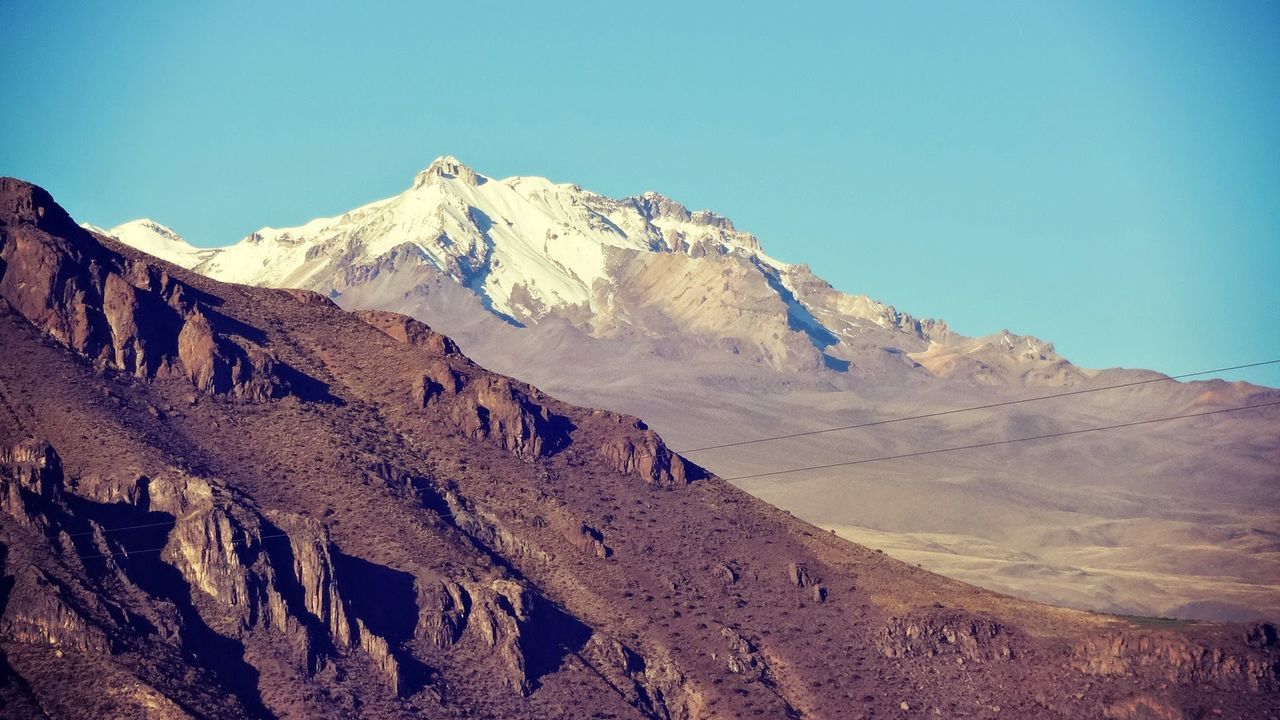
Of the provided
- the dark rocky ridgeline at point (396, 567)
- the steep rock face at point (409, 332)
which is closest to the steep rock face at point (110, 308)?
the dark rocky ridgeline at point (396, 567)

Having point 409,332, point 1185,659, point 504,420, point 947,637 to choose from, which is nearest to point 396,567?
point 504,420

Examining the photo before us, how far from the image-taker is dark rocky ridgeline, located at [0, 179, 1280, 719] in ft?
358

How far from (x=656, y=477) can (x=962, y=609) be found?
28.4m

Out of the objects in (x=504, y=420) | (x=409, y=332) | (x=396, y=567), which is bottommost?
(x=396, y=567)

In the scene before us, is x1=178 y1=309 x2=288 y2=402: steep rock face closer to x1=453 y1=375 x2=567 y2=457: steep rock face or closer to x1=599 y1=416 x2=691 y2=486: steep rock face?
x1=453 y1=375 x2=567 y2=457: steep rock face

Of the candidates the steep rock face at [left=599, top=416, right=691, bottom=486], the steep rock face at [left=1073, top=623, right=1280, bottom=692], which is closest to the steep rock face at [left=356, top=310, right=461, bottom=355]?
the steep rock face at [left=599, top=416, right=691, bottom=486]

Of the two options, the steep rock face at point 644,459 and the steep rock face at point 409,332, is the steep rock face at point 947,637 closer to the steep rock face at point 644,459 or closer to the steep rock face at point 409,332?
the steep rock face at point 644,459

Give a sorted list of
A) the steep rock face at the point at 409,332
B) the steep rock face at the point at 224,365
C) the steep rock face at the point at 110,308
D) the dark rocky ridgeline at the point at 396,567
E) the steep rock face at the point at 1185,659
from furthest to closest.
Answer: the steep rock face at the point at 409,332
the steep rock face at the point at 224,365
the steep rock face at the point at 110,308
the steep rock face at the point at 1185,659
the dark rocky ridgeline at the point at 396,567

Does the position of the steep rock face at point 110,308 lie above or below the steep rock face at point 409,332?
below

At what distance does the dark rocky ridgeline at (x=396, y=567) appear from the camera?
109188mm

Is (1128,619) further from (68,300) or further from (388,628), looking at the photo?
(68,300)

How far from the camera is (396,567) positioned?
123125 millimetres

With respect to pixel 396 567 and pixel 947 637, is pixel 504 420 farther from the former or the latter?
pixel 947 637

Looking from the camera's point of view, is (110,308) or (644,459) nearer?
(110,308)
